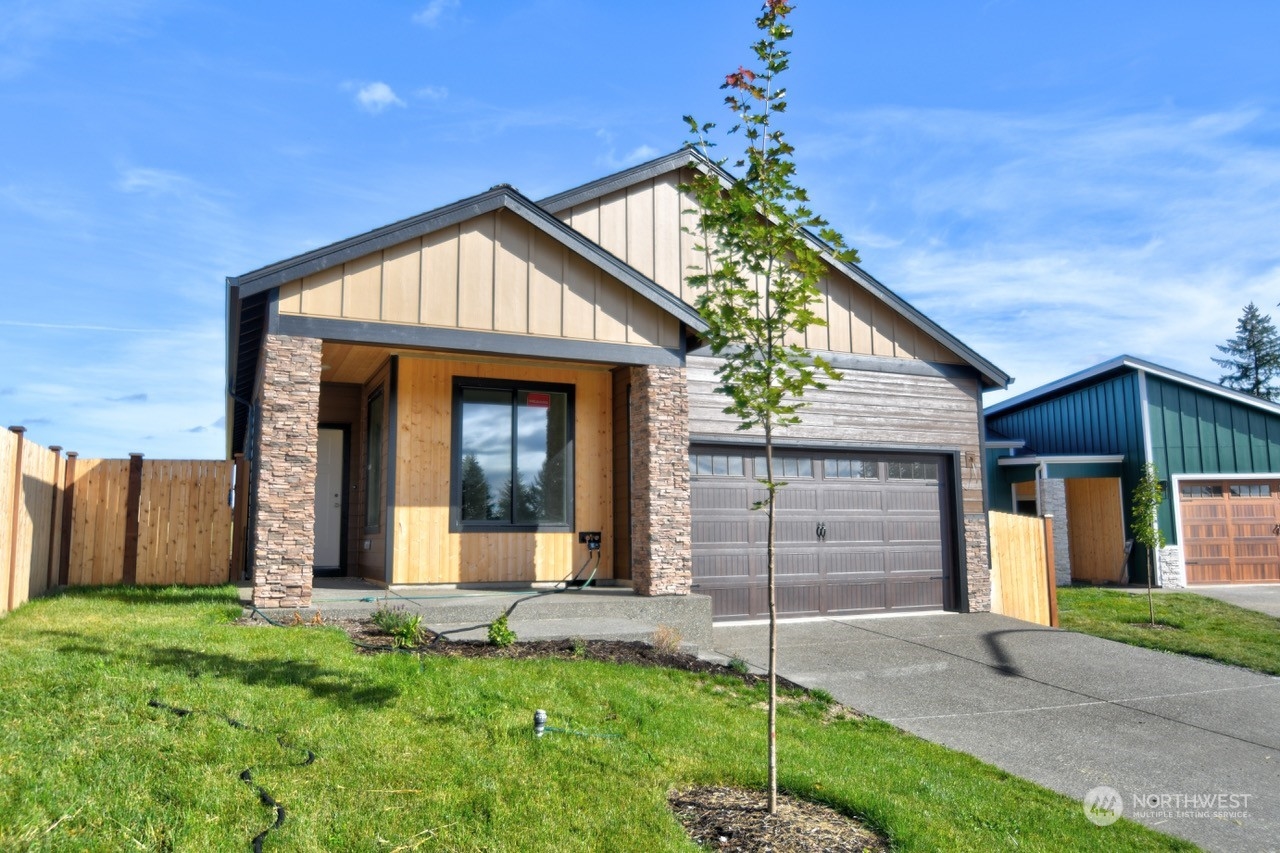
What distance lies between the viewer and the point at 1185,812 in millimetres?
5738

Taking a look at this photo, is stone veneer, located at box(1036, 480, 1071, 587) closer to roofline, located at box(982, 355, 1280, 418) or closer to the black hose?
roofline, located at box(982, 355, 1280, 418)

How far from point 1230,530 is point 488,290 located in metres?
19.2

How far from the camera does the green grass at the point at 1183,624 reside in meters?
11.8

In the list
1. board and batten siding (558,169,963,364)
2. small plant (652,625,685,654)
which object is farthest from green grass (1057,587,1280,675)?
small plant (652,625,685,654)

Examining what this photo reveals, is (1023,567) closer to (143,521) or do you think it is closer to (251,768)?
(251,768)

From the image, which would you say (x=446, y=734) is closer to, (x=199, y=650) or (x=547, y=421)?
(x=199, y=650)

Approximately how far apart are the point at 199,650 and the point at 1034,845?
5625 mm

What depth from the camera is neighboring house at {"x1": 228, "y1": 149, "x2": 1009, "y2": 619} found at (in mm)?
9031

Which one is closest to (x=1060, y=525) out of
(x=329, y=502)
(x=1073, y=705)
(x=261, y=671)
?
(x=1073, y=705)

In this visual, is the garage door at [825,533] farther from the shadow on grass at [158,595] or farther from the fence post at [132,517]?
the fence post at [132,517]

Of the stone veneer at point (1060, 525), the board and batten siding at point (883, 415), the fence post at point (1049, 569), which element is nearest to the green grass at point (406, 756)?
the board and batten siding at point (883, 415)

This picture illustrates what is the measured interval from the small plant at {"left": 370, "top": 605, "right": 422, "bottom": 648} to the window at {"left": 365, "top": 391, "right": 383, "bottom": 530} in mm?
3198

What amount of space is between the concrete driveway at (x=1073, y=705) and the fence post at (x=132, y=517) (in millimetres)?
8035

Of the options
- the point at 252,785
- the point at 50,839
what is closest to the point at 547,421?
the point at 252,785
